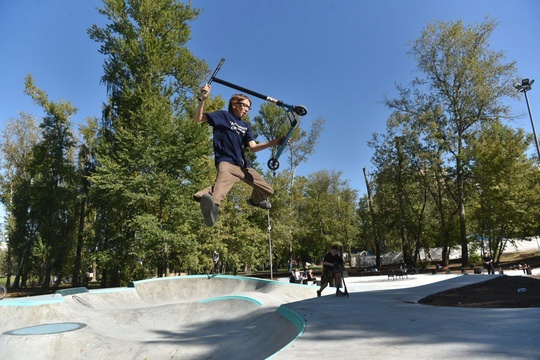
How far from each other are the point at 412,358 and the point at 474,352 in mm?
547

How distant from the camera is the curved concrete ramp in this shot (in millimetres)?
7188

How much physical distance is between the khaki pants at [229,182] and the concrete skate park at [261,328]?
217 cm

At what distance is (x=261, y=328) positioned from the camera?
748 centimetres

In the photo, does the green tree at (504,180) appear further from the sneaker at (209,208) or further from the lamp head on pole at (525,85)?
the sneaker at (209,208)

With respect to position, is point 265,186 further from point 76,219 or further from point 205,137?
point 76,219

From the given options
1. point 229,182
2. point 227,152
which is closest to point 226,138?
point 227,152

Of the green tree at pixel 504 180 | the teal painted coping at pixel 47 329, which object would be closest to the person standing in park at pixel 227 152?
the teal painted coping at pixel 47 329

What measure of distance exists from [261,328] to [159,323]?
5837 mm

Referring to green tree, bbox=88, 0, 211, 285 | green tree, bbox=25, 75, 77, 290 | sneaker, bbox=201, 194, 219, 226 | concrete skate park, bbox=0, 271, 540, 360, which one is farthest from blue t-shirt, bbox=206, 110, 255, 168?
green tree, bbox=25, 75, 77, 290

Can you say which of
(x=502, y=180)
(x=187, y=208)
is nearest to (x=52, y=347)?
(x=187, y=208)

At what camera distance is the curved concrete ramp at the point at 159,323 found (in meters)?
7.19

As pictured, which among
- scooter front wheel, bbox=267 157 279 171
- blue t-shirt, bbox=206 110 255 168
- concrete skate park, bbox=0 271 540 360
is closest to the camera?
concrete skate park, bbox=0 271 540 360

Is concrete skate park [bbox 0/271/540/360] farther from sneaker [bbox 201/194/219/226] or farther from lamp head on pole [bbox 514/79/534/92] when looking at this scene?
lamp head on pole [bbox 514/79/534/92]

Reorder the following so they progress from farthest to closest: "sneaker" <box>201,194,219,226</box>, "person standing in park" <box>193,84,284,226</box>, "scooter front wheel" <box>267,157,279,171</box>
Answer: "scooter front wheel" <box>267,157,279,171</box> → "person standing in park" <box>193,84,284,226</box> → "sneaker" <box>201,194,219,226</box>
